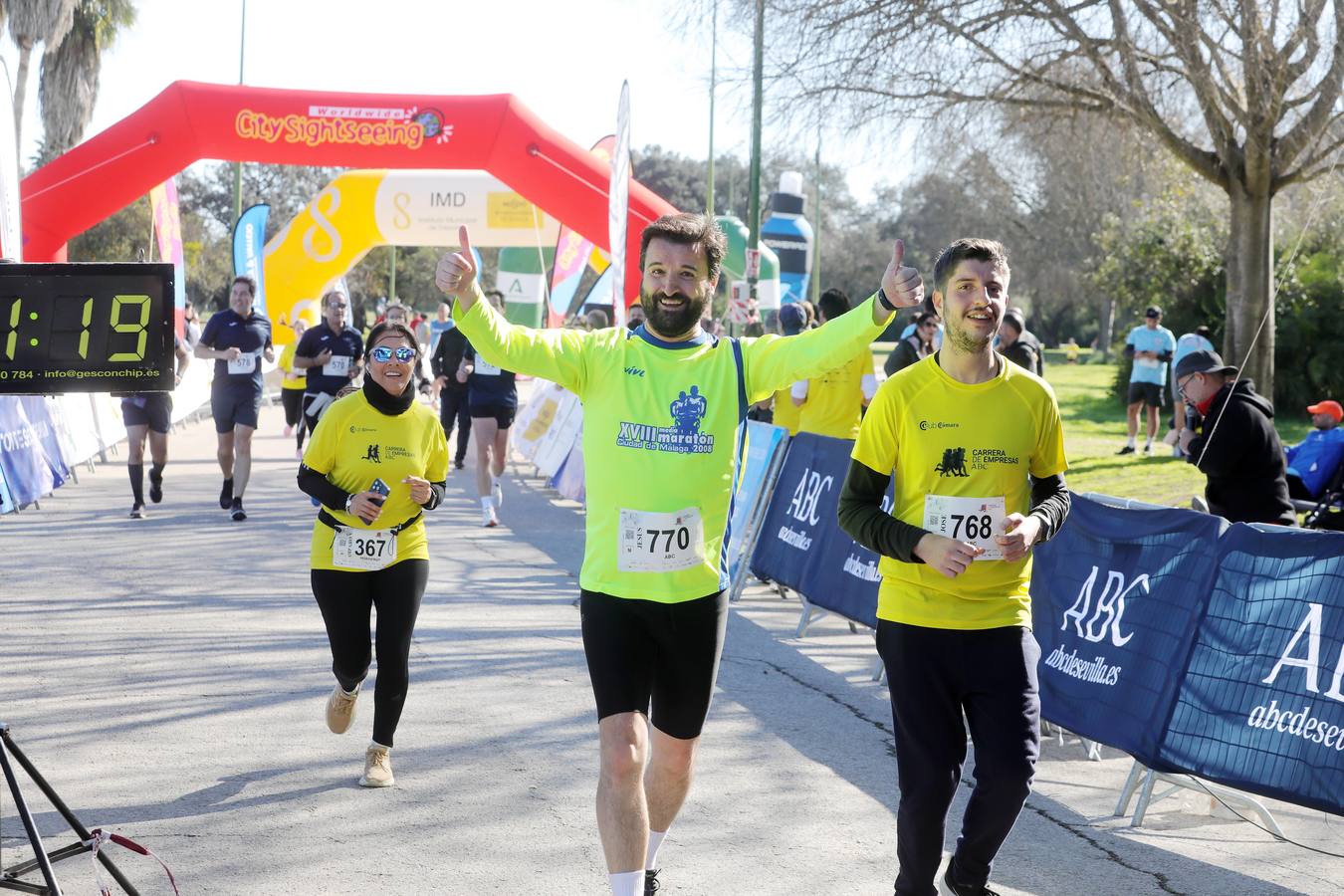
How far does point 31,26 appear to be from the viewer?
115ft

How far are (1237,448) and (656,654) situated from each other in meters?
4.55

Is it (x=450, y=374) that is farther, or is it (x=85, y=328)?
(x=450, y=374)

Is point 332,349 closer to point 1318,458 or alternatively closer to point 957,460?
point 1318,458

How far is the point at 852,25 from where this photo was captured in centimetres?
1648

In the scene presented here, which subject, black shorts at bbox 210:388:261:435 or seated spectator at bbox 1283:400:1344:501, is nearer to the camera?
seated spectator at bbox 1283:400:1344:501

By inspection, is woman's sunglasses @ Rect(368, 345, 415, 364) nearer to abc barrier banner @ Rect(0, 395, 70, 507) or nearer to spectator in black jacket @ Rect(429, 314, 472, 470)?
abc barrier banner @ Rect(0, 395, 70, 507)

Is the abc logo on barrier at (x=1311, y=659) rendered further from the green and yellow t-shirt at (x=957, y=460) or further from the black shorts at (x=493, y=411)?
the black shorts at (x=493, y=411)

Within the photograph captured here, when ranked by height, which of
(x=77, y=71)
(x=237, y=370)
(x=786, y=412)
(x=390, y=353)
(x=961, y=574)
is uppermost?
(x=77, y=71)

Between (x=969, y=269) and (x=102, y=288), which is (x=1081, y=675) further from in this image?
(x=102, y=288)

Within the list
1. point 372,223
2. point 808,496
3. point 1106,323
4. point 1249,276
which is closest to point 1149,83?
point 1249,276

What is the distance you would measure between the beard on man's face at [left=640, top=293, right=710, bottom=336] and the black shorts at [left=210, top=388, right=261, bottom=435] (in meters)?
9.74

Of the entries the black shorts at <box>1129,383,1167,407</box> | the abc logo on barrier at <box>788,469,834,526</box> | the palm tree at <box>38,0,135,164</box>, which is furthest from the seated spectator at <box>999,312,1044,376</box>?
the palm tree at <box>38,0,135,164</box>

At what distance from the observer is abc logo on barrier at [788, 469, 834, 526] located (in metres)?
9.45

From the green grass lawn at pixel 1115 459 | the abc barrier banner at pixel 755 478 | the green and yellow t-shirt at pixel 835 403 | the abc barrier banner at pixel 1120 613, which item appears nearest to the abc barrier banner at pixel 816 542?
the abc barrier banner at pixel 755 478
